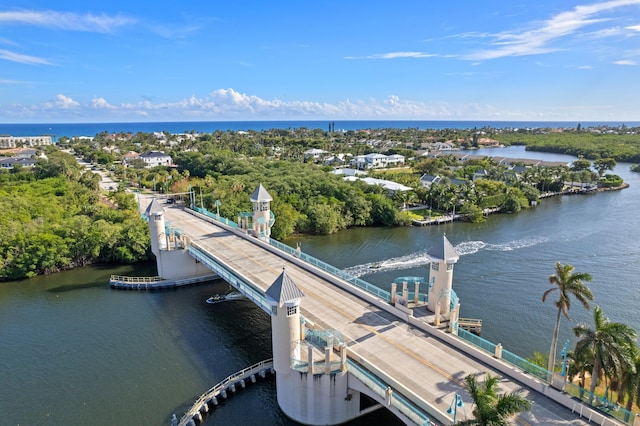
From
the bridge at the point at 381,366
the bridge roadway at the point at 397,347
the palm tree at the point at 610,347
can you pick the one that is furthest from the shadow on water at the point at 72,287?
the palm tree at the point at 610,347

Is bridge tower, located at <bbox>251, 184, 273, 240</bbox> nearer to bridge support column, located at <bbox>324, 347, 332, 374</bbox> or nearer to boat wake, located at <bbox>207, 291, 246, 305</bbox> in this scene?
boat wake, located at <bbox>207, 291, 246, 305</bbox>

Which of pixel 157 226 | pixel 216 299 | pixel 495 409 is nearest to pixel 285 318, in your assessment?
pixel 495 409

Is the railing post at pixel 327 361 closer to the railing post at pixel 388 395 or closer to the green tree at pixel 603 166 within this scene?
the railing post at pixel 388 395

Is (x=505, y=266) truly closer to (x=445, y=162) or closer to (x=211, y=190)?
(x=211, y=190)

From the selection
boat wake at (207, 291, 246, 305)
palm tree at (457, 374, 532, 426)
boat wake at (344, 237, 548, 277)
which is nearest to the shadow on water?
boat wake at (207, 291, 246, 305)

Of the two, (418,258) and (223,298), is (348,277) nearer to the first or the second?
(223,298)

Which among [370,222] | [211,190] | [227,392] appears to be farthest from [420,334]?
[211,190]
